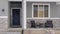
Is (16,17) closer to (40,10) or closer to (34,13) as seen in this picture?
(34,13)

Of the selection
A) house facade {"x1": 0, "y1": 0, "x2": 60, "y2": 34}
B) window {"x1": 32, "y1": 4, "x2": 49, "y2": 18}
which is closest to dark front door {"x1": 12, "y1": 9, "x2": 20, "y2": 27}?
house facade {"x1": 0, "y1": 0, "x2": 60, "y2": 34}

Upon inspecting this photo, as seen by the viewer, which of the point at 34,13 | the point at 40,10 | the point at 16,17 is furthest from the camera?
the point at 16,17

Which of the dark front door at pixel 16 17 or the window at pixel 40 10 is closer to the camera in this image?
the window at pixel 40 10

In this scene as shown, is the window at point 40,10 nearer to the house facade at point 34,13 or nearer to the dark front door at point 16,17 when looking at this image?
the house facade at point 34,13

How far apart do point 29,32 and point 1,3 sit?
9.20 m

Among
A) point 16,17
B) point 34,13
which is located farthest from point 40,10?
point 16,17

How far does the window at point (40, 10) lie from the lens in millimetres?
16547

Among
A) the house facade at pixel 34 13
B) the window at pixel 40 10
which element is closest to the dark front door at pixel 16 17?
the house facade at pixel 34 13

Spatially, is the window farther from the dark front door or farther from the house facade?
the dark front door

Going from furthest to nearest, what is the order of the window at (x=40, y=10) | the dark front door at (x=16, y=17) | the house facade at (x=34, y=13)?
the dark front door at (x=16, y=17) < the window at (x=40, y=10) < the house facade at (x=34, y=13)

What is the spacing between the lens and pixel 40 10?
→ 658 inches

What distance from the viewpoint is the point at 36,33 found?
6.22m

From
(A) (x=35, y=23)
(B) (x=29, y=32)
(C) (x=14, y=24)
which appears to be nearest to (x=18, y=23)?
(C) (x=14, y=24)

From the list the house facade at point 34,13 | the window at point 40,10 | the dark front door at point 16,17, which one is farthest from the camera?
the dark front door at point 16,17
